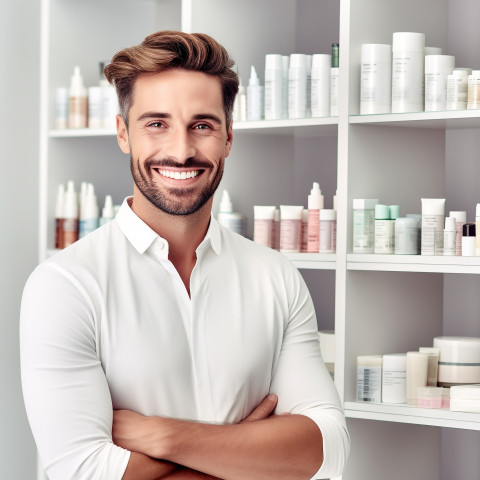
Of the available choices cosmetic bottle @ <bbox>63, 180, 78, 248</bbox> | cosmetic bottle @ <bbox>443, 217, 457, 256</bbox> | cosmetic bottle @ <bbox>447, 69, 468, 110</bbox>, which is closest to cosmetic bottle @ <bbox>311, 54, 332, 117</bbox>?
cosmetic bottle @ <bbox>447, 69, 468, 110</bbox>

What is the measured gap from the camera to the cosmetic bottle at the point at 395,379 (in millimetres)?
2262

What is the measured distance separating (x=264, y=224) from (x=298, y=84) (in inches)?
15.7

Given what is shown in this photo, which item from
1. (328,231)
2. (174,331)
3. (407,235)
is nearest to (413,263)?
(407,235)

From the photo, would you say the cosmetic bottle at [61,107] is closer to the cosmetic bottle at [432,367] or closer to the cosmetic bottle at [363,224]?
the cosmetic bottle at [363,224]

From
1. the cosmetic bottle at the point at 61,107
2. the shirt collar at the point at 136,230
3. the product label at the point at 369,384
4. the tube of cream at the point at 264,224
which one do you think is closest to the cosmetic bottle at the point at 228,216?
the tube of cream at the point at 264,224

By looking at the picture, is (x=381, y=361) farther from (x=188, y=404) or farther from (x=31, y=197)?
(x=31, y=197)

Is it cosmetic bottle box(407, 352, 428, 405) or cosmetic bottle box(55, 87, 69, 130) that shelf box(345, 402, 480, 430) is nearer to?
cosmetic bottle box(407, 352, 428, 405)

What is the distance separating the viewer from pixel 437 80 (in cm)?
221

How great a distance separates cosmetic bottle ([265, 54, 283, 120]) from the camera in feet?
7.97

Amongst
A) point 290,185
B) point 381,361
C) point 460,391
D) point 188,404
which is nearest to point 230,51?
point 290,185

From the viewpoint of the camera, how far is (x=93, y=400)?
1.38 metres

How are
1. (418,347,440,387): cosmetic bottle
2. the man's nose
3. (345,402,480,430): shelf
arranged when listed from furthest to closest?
(418,347,440,387): cosmetic bottle
(345,402,480,430): shelf
the man's nose

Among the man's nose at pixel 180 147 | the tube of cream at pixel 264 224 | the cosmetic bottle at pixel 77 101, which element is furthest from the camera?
the cosmetic bottle at pixel 77 101

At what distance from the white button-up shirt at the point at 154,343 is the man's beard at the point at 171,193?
51 mm
